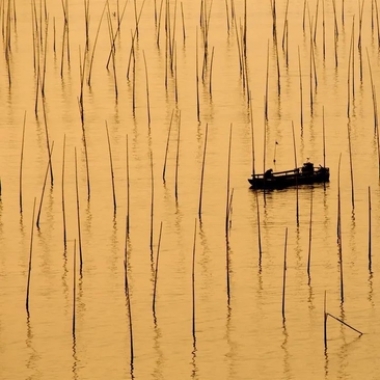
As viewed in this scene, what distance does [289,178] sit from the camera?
46.6 feet

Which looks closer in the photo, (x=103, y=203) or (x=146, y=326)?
(x=146, y=326)

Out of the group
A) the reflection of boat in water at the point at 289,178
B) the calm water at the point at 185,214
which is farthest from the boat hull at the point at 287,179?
the calm water at the point at 185,214

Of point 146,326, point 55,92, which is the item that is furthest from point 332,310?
point 55,92

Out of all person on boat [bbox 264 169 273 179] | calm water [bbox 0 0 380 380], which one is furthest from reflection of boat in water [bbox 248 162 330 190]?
calm water [bbox 0 0 380 380]

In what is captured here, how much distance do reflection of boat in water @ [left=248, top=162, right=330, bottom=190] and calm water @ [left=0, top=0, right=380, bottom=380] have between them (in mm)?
109

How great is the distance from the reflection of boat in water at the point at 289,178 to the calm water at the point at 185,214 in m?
0.11

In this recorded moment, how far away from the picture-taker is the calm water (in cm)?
1075

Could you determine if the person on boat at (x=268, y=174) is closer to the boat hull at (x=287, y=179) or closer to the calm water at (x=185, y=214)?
the boat hull at (x=287, y=179)

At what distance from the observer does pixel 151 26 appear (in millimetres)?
22531

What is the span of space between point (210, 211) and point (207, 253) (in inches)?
41.7

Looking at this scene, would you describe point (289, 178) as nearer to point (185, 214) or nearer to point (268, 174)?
point (268, 174)

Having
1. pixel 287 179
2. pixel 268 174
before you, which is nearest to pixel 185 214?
pixel 268 174

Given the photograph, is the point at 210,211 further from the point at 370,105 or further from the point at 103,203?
the point at 370,105

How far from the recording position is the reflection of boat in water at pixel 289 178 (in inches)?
556
